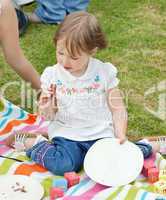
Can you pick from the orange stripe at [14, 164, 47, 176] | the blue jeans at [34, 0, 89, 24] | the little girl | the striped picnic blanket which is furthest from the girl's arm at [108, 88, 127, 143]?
the blue jeans at [34, 0, 89, 24]

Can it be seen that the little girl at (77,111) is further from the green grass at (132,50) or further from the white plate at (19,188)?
the green grass at (132,50)

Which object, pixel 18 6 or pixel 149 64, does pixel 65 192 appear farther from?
pixel 18 6

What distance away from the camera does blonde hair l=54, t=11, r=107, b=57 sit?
242 centimetres

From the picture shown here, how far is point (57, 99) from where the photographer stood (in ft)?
8.59

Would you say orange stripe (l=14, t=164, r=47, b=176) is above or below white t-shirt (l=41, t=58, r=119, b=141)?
below

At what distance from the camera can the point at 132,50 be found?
4102mm

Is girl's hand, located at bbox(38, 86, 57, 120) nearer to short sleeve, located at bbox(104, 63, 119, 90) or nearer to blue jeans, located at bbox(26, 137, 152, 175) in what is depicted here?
blue jeans, located at bbox(26, 137, 152, 175)

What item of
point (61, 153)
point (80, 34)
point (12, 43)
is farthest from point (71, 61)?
point (12, 43)

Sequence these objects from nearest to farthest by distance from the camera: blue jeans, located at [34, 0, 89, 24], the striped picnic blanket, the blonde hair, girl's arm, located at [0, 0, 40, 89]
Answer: the striped picnic blanket → the blonde hair → girl's arm, located at [0, 0, 40, 89] → blue jeans, located at [34, 0, 89, 24]

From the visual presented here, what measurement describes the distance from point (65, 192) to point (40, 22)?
257 centimetres

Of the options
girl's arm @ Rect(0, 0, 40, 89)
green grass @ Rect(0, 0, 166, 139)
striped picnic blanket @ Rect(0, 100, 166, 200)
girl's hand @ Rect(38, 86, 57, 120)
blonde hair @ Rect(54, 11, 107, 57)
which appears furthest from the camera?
green grass @ Rect(0, 0, 166, 139)

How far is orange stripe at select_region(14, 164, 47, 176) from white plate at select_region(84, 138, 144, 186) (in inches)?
8.7

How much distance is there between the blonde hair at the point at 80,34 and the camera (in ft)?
7.95

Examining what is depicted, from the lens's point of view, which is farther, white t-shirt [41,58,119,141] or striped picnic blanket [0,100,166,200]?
white t-shirt [41,58,119,141]
